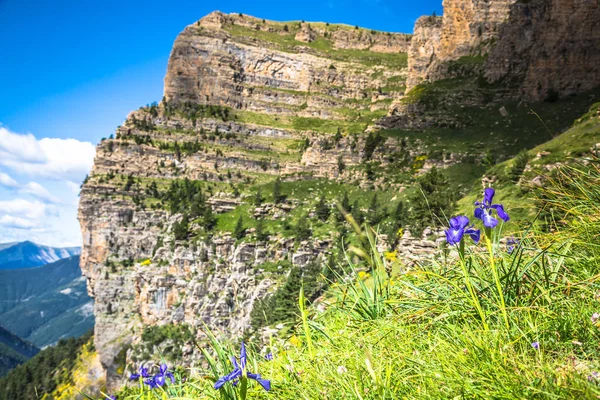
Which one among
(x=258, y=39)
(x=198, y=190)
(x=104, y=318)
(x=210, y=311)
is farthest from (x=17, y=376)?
(x=258, y=39)

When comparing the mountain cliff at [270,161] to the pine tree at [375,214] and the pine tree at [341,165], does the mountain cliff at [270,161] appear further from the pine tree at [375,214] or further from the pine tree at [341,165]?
the pine tree at [341,165]

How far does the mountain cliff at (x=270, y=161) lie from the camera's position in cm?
3628

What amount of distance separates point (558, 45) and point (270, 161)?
56.3m

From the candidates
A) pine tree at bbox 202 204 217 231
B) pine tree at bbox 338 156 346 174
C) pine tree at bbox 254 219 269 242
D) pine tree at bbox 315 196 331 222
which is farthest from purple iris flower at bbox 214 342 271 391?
pine tree at bbox 202 204 217 231

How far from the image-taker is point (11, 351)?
545 feet

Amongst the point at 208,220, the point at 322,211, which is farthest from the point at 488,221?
the point at 208,220

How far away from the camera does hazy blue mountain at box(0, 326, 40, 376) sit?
6083 inches

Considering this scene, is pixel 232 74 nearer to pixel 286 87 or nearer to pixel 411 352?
pixel 286 87

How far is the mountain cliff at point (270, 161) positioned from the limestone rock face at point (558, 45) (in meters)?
0.58

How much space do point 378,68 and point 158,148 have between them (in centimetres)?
7608

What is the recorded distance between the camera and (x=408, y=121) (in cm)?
5025

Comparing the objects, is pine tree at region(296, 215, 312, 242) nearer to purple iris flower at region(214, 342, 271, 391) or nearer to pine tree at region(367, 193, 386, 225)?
pine tree at region(367, 193, 386, 225)

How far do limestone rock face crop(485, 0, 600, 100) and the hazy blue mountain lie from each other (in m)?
208

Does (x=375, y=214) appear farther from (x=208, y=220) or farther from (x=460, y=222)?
(x=460, y=222)
